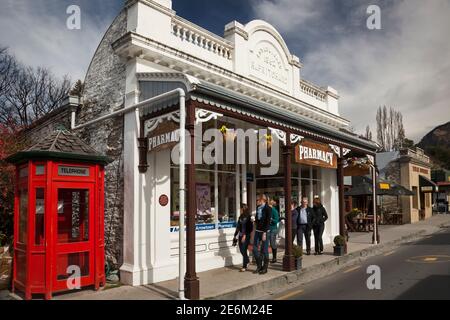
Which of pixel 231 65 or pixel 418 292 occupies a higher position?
pixel 231 65

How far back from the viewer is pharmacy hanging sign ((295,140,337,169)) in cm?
1041

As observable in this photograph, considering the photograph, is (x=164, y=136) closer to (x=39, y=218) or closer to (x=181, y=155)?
(x=181, y=155)

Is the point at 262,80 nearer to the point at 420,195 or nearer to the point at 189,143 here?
the point at 189,143

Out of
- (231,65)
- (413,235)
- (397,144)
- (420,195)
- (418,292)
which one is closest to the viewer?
(418,292)

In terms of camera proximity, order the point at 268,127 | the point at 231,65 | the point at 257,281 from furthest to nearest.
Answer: the point at 231,65
the point at 268,127
the point at 257,281

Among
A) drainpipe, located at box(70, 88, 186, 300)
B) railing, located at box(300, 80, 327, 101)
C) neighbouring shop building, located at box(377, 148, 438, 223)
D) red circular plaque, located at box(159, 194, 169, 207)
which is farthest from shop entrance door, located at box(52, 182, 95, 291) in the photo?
neighbouring shop building, located at box(377, 148, 438, 223)

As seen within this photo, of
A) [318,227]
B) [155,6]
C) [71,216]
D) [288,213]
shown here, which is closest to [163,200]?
[71,216]

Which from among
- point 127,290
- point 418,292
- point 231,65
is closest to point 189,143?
point 127,290

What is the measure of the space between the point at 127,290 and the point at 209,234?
283cm

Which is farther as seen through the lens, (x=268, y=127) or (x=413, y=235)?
(x=413, y=235)

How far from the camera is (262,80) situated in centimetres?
1195

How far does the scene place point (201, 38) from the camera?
10.0 m

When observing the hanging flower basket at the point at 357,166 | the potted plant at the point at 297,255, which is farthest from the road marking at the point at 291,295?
the hanging flower basket at the point at 357,166

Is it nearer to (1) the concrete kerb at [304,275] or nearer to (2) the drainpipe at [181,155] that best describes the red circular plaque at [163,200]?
(2) the drainpipe at [181,155]
